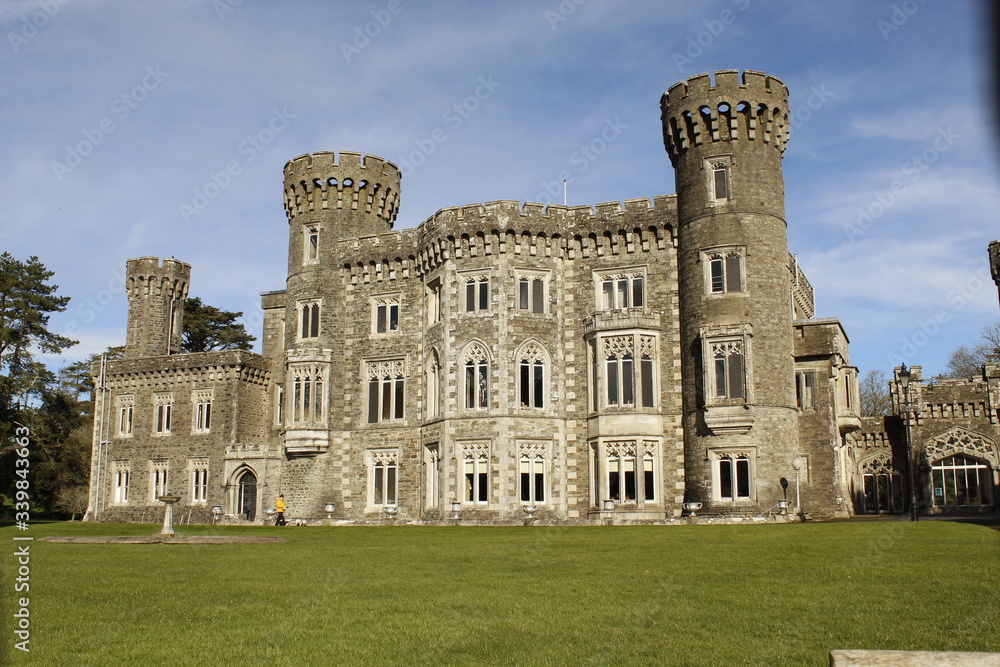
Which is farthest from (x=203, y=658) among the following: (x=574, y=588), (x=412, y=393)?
(x=412, y=393)

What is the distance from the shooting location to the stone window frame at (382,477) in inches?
1757

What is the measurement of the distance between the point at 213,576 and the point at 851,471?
4084 centimetres

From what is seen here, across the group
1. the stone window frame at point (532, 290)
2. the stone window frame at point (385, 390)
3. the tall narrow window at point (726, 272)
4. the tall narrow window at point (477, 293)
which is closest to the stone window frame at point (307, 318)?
the stone window frame at point (385, 390)

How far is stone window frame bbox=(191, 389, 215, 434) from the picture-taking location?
175 feet

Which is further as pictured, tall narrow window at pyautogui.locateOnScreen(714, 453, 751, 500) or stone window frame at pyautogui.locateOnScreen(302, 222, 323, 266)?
stone window frame at pyautogui.locateOnScreen(302, 222, 323, 266)

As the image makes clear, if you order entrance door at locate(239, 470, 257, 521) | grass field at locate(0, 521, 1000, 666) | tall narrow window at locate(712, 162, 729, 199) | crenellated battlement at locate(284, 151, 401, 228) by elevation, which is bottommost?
grass field at locate(0, 521, 1000, 666)

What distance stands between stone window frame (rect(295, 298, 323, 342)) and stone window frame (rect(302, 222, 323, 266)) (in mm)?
2153

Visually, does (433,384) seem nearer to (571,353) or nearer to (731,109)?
(571,353)

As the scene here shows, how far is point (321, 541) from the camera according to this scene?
27922mm

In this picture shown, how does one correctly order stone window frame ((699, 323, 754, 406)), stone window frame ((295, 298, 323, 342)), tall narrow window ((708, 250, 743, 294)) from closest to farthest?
stone window frame ((699, 323, 754, 406)), tall narrow window ((708, 250, 743, 294)), stone window frame ((295, 298, 323, 342))

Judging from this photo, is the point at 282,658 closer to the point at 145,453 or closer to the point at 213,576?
the point at 213,576

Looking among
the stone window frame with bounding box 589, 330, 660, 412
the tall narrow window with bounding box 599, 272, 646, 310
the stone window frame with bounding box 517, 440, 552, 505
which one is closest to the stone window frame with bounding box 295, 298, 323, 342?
the stone window frame with bounding box 517, 440, 552, 505

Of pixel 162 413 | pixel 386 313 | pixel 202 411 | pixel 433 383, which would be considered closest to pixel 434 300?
pixel 386 313

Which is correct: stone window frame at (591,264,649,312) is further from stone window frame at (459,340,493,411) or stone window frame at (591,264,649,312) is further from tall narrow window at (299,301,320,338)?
tall narrow window at (299,301,320,338)
